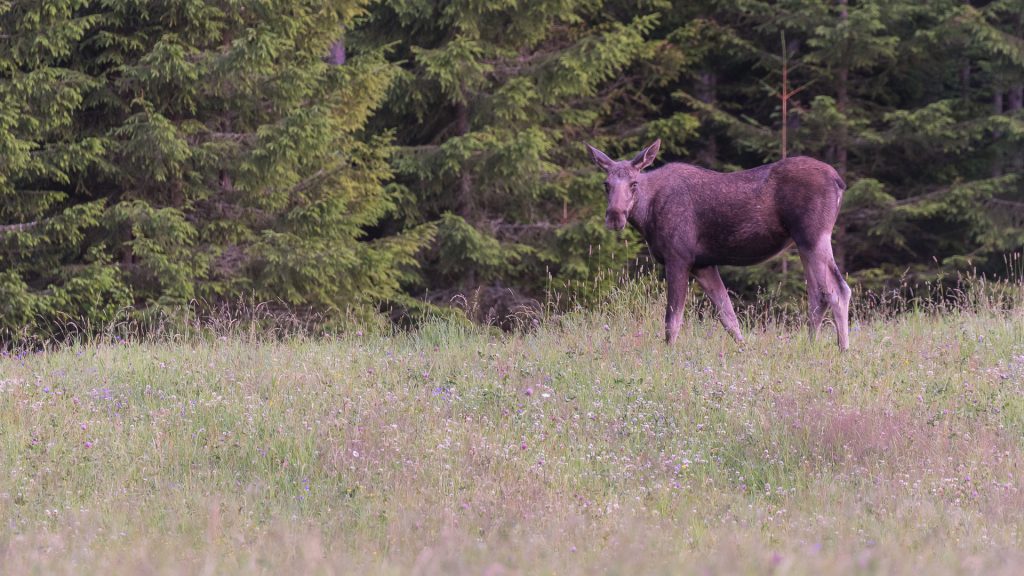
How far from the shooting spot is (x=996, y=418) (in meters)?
8.12

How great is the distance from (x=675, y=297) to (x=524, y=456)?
360 centimetres

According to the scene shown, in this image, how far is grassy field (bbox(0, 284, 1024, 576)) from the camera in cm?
Result: 550

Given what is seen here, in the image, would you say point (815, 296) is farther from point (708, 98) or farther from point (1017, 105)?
point (708, 98)

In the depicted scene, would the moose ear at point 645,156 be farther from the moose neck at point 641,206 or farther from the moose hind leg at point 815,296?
the moose hind leg at point 815,296

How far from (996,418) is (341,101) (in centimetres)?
1031

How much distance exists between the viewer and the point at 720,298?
36.3ft

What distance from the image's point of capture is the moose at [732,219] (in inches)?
407

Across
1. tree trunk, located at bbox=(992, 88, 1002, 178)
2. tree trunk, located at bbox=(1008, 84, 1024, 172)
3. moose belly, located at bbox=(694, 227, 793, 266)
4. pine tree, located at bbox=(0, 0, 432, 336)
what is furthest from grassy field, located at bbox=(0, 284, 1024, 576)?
tree trunk, located at bbox=(992, 88, 1002, 178)

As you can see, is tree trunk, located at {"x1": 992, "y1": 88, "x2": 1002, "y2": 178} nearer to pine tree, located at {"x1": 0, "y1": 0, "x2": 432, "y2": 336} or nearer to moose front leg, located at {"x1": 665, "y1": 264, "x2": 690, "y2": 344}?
pine tree, located at {"x1": 0, "y1": 0, "x2": 432, "y2": 336}

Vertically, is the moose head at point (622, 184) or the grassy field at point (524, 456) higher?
the moose head at point (622, 184)

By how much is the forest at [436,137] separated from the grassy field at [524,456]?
3.08m

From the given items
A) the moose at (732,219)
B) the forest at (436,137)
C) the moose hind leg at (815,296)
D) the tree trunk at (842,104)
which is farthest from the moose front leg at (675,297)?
the tree trunk at (842,104)

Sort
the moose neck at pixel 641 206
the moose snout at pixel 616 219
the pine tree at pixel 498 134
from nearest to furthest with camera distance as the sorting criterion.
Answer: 1. the moose snout at pixel 616 219
2. the moose neck at pixel 641 206
3. the pine tree at pixel 498 134

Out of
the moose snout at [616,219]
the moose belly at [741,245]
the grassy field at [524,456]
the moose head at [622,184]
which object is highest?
the moose head at [622,184]
